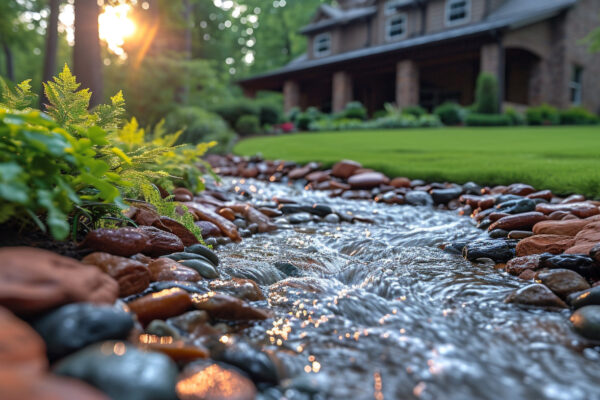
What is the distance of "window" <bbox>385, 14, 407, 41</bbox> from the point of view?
71.6 ft

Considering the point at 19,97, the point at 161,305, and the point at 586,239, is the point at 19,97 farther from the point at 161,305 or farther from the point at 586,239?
the point at 586,239

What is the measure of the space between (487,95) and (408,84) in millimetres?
4110

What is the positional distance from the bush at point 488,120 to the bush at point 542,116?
107 centimetres

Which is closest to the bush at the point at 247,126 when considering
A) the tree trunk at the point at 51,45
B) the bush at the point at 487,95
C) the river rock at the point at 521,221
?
the tree trunk at the point at 51,45

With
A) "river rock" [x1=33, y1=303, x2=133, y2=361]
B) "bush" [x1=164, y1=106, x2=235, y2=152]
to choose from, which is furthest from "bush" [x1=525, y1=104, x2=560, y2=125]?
"river rock" [x1=33, y1=303, x2=133, y2=361]

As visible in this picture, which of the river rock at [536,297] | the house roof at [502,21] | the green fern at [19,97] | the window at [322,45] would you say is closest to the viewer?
the river rock at [536,297]

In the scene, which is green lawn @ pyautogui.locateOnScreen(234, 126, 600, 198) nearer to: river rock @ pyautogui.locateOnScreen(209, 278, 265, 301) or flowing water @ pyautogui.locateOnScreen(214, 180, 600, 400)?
flowing water @ pyautogui.locateOnScreen(214, 180, 600, 400)

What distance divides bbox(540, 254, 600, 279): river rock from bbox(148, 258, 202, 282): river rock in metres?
2.08

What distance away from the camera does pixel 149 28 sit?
578 inches

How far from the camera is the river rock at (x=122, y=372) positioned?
1238 mm

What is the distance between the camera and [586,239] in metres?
2.79

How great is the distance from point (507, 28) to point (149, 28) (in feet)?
41.5

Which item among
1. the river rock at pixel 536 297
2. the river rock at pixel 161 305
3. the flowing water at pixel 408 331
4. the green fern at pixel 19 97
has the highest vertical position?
the green fern at pixel 19 97

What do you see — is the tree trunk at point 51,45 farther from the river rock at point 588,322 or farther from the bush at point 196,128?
the river rock at point 588,322
